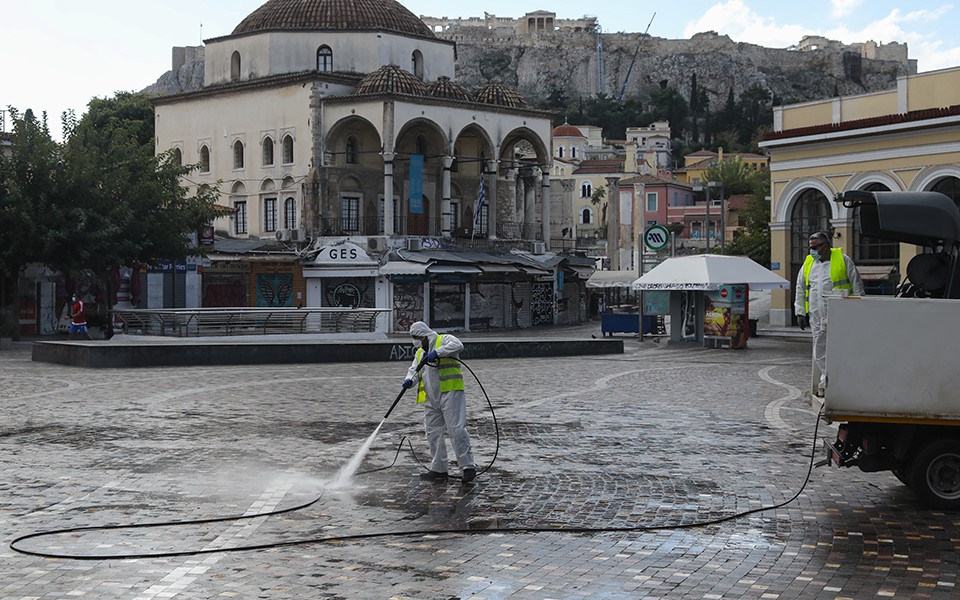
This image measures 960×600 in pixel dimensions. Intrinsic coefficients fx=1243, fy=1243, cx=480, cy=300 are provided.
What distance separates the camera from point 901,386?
9.90m

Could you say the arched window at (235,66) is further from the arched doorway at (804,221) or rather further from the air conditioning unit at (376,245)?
the arched doorway at (804,221)

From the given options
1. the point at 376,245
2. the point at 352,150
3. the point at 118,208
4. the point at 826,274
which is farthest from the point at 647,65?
the point at 826,274

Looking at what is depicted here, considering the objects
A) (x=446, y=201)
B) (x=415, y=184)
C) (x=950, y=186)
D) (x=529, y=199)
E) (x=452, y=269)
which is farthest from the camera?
(x=529, y=199)

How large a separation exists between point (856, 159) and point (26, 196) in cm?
2735

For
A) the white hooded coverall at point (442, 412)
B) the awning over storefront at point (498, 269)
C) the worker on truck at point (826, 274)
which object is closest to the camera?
the white hooded coverall at point (442, 412)

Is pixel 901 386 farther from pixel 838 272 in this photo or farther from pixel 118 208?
pixel 118 208

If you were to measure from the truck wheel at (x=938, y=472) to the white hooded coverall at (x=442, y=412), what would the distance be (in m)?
3.89

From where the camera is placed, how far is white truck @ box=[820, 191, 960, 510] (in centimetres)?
985

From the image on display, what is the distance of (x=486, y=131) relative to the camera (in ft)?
184

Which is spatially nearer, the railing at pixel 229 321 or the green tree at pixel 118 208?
the railing at pixel 229 321

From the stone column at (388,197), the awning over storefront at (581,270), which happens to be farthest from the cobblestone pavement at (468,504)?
the awning over storefront at (581,270)

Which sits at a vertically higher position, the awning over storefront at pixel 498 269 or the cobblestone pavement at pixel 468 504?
the awning over storefront at pixel 498 269

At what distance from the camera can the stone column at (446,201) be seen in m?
54.1

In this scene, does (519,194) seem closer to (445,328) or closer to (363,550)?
(445,328)
